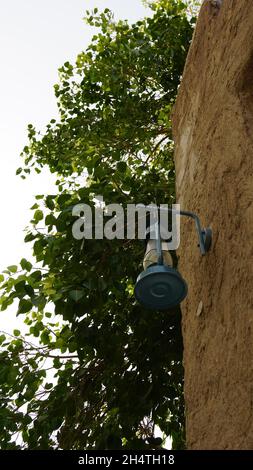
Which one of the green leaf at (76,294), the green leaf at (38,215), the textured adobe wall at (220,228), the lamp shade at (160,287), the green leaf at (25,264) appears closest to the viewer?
the textured adobe wall at (220,228)

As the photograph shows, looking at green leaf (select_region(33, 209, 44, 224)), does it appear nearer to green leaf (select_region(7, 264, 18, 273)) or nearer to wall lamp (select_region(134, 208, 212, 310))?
green leaf (select_region(7, 264, 18, 273))

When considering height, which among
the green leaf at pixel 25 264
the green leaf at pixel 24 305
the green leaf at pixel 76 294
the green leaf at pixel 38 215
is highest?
the green leaf at pixel 38 215

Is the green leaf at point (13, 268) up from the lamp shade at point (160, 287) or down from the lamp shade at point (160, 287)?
up

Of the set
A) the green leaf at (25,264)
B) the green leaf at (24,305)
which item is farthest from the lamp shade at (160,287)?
the green leaf at (25,264)

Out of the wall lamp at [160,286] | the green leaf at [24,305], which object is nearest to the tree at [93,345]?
the green leaf at [24,305]

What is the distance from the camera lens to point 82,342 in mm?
5191

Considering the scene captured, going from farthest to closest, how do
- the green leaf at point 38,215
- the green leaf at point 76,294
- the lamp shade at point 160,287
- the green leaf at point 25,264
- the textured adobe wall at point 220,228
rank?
1. the green leaf at point 38,215
2. the green leaf at point 25,264
3. the green leaf at point 76,294
4. the lamp shade at point 160,287
5. the textured adobe wall at point 220,228

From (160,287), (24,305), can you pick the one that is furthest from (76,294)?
(160,287)

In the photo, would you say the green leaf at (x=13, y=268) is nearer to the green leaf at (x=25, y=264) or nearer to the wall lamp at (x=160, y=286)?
the green leaf at (x=25, y=264)

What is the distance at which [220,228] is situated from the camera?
3031mm

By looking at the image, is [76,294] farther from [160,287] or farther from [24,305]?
[160,287]

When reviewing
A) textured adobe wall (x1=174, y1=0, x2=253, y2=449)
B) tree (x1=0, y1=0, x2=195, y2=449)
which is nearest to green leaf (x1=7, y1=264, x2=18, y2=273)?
tree (x1=0, y1=0, x2=195, y2=449)

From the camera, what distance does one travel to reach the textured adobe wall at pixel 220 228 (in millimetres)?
2508

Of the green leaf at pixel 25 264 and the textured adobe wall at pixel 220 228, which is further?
the green leaf at pixel 25 264
